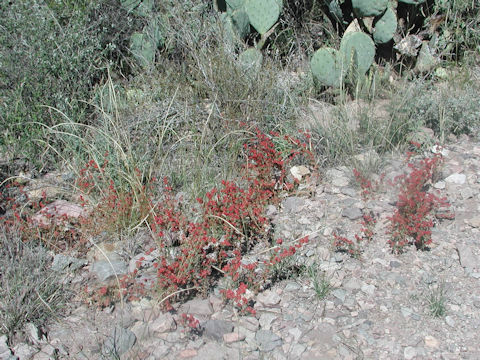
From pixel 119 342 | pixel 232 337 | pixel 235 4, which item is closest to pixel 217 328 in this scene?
pixel 232 337

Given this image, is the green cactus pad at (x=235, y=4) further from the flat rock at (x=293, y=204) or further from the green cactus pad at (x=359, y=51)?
the flat rock at (x=293, y=204)

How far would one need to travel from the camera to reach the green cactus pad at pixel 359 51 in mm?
5020

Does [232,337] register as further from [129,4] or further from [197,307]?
[129,4]

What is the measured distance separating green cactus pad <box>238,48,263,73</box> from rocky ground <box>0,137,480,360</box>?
1.60 metres

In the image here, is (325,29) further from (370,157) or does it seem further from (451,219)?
(451,219)

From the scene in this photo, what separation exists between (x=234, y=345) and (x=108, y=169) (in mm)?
1605

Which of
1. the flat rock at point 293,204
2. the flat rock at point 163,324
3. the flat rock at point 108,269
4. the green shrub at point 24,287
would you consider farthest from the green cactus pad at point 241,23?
the flat rock at point 163,324

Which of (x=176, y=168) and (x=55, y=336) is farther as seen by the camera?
(x=176, y=168)

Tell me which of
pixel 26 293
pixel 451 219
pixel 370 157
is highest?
pixel 26 293

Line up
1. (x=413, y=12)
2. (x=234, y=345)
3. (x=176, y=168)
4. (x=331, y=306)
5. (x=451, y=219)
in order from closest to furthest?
(x=234, y=345), (x=331, y=306), (x=451, y=219), (x=176, y=168), (x=413, y=12)

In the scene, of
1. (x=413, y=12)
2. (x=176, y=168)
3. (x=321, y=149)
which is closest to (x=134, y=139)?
(x=176, y=168)

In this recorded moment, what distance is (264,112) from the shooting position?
178 inches

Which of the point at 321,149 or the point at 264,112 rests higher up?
the point at 264,112

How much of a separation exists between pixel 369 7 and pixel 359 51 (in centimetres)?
45
